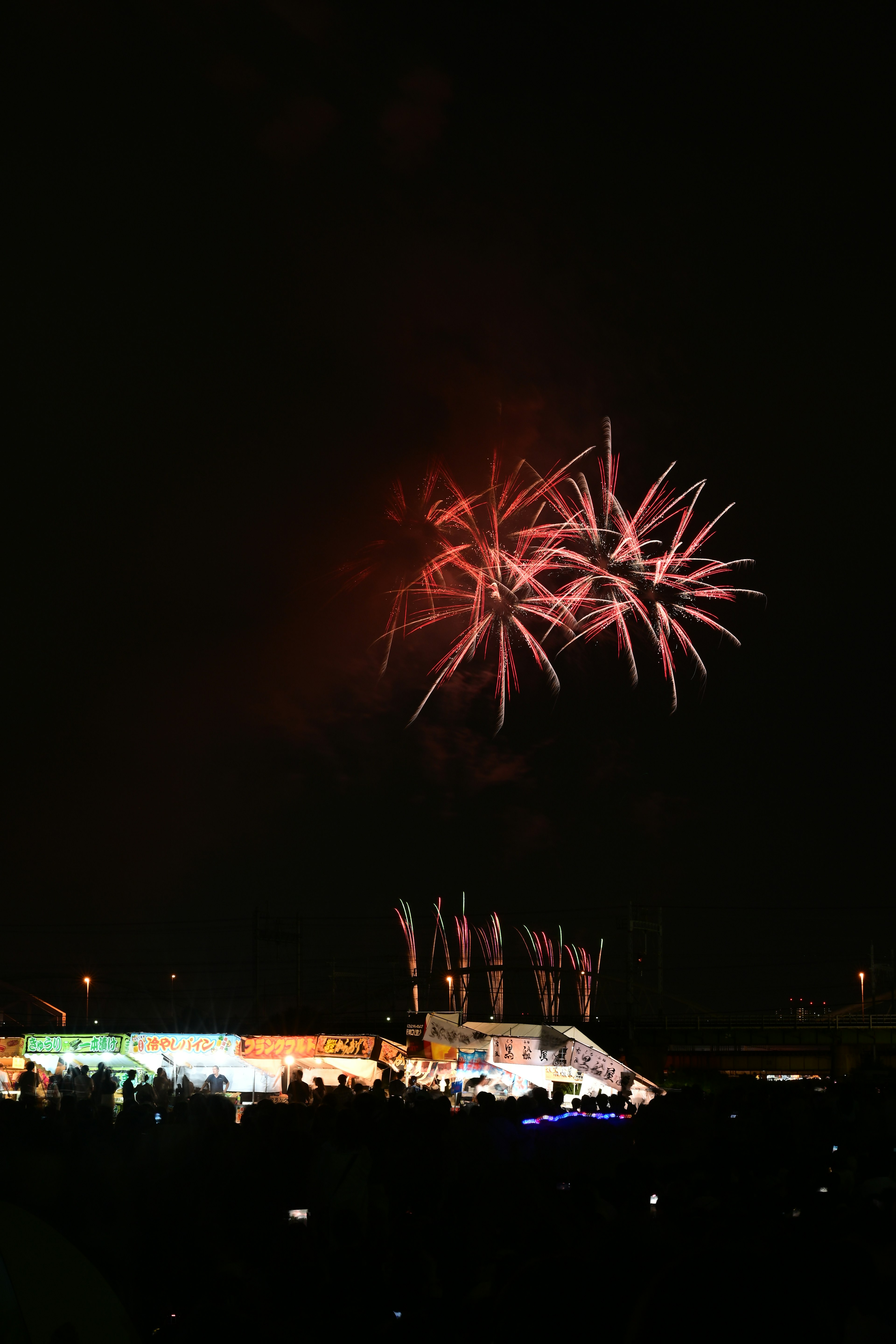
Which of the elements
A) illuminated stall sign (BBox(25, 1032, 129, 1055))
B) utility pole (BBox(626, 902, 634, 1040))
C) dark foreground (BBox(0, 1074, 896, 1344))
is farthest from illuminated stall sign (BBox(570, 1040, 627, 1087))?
utility pole (BBox(626, 902, 634, 1040))

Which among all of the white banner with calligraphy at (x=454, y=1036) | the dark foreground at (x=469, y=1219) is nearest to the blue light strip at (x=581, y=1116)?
the dark foreground at (x=469, y=1219)

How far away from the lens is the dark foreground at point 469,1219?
4.09 metres

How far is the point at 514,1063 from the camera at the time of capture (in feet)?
79.9

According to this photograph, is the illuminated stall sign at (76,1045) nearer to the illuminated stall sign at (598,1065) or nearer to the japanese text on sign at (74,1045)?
the japanese text on sign at (74,1045)

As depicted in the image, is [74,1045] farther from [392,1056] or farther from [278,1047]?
[392,1056]

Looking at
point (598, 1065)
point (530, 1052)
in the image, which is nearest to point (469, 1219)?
point (530, 1052)

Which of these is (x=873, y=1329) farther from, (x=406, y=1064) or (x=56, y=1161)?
(x=406, y=1064)

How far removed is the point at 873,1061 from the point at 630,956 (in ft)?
34.1

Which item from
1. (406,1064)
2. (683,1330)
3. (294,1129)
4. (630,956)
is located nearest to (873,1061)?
(630,956)

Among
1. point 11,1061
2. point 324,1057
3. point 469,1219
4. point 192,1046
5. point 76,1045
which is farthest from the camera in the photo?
point 11,1061

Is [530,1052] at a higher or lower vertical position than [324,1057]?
higher

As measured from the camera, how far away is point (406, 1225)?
6426mm

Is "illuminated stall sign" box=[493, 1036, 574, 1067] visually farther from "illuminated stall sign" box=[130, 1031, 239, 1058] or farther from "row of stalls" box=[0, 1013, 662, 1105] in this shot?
"illuminated stall sign" box=[130, 1031, 239, 1058]

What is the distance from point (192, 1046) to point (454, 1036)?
607cm
